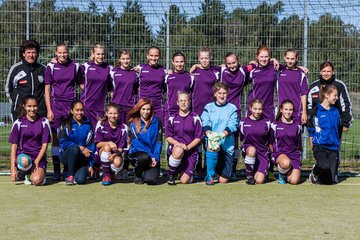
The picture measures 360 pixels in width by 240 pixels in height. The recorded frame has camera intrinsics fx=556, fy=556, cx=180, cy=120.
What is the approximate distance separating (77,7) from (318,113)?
413cm

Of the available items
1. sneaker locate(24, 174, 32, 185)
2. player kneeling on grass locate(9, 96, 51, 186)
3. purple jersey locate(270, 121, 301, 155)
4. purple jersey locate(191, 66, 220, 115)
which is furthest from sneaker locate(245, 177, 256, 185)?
sneaker locate(24, 174, 32, 185)

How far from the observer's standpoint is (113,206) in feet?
17.6

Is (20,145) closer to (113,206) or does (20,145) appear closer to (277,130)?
(113,206)

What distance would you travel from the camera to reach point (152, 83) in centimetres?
751

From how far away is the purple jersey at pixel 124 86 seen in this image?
748 centimetres

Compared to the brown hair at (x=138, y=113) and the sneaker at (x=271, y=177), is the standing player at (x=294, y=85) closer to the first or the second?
the sneaker at (x=271, y=177)

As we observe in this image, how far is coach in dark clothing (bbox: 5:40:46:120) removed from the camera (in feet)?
24.1

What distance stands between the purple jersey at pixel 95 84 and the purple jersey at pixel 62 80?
5.9 inches

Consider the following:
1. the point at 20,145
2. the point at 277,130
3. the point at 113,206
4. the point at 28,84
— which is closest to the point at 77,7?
the point at 28,84

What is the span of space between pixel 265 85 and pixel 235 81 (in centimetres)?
41

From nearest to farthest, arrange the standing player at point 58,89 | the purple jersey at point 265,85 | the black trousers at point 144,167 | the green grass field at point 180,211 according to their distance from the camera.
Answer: the green grass field at point 180,211 < the black trousers at point 144,167 < the standing player at point 58,89 < the purple jersey at point 265,85

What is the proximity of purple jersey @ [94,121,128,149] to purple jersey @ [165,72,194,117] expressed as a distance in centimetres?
78

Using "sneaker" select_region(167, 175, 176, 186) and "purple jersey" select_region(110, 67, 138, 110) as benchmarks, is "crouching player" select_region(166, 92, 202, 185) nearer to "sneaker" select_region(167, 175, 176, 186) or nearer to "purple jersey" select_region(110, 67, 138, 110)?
"sneaker" select_region(167, 175, 176, 186)

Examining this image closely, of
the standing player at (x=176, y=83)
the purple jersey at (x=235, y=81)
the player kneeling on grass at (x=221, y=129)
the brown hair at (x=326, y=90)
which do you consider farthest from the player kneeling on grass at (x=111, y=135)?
the brown hair at (x=326, y=90)
